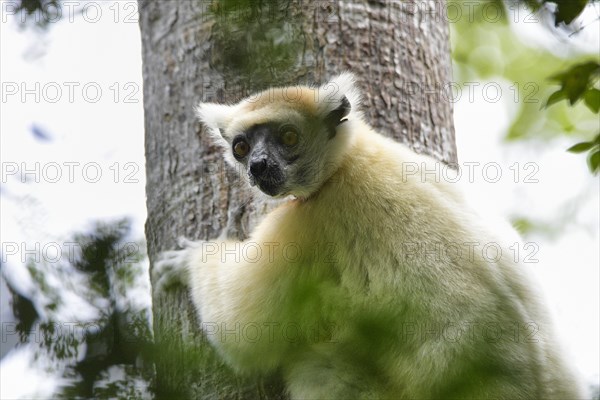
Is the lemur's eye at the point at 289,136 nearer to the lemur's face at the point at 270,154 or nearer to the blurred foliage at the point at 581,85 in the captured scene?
the lemur's face at the point at 270,154

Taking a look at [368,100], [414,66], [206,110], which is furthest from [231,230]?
[414,66]

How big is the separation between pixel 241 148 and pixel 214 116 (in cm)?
38

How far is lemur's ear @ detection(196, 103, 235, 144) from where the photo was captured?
550 centimetres

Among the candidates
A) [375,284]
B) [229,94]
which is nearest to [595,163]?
[375,284]

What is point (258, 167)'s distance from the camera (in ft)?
17.9

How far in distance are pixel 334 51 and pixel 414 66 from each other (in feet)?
2.27

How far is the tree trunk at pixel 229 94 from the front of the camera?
5324 millimetres

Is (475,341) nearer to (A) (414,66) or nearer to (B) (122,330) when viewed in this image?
(A) (414,66)

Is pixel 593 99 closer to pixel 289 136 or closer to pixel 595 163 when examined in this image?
pixel 595 163

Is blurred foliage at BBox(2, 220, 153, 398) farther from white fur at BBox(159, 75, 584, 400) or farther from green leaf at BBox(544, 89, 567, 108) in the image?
white fur at BBox(159, 75, 584, 400)

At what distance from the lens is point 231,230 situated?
5.35 meters

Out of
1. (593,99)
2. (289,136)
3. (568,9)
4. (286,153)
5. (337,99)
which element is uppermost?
(568,9)

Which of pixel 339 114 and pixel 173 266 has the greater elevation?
pixel 339 114

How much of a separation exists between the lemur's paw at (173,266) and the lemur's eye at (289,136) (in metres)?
1.09
